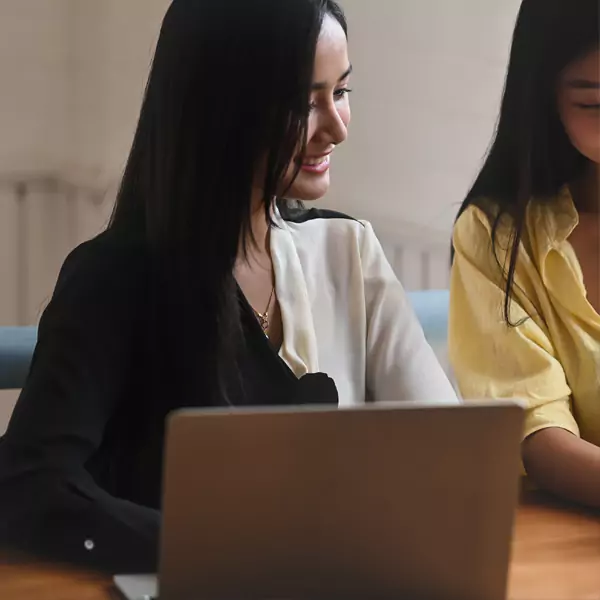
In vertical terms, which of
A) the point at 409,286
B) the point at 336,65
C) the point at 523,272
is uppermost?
the point at 336,65

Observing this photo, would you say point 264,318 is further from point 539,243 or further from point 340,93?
point 539,243

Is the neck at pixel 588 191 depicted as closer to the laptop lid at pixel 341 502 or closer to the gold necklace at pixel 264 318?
the gold necklace at pixel 264 318

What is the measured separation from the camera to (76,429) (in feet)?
3.38

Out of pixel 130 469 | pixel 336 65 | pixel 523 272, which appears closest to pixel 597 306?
pixel 523 272

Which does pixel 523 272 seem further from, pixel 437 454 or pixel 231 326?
pixel 437 454

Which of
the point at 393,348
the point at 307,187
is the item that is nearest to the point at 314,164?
the point at 307,187

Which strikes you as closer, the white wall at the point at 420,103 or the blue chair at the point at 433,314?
the blue chair at the point at 433,314

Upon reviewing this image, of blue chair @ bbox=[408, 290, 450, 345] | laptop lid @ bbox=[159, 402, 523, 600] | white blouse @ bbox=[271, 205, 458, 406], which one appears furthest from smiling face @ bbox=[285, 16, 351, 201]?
blue chair @ bbox=[408, 290, 450, 345]

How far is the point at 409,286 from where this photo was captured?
2.29 m

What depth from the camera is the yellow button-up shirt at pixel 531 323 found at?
1.28 m

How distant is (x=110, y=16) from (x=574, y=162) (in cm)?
93

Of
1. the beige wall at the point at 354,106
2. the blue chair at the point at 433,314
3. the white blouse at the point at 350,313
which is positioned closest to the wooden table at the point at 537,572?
the white blouse at the point at 350,313

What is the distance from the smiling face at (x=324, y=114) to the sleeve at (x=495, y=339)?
260mm

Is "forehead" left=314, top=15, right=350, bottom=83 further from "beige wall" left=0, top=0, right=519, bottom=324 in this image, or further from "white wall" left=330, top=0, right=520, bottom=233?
"white wall" left=330, top=0, right=520, bottom=233
